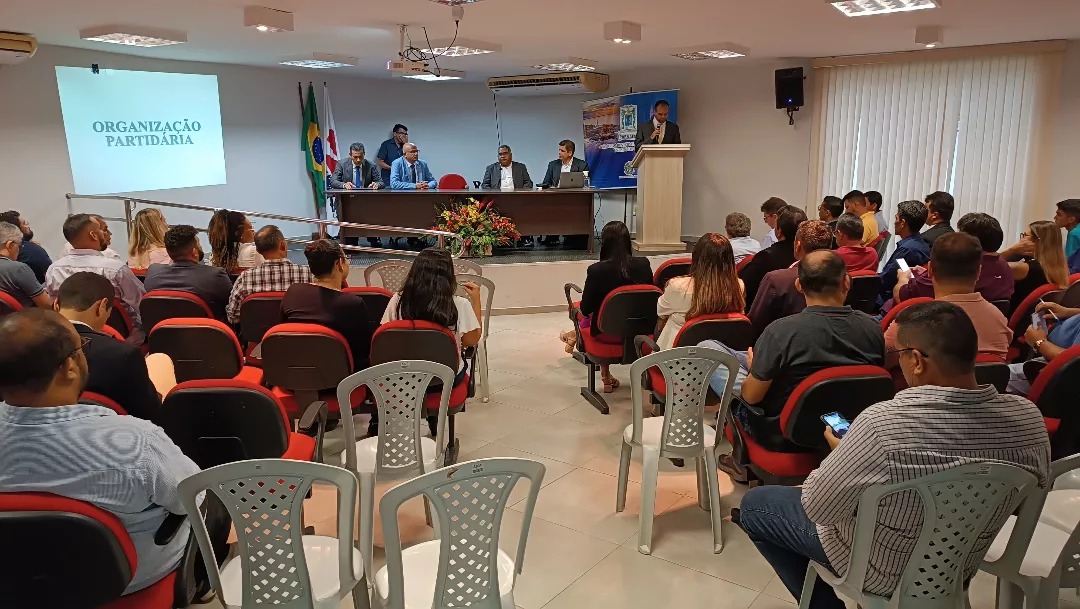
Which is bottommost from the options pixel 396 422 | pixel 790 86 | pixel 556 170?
pixel 396 422

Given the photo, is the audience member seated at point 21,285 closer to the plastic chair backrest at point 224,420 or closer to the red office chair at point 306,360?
the red office chair at point 306,360

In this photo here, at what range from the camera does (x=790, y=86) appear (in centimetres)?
878

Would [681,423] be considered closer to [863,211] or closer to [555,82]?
[863,211]

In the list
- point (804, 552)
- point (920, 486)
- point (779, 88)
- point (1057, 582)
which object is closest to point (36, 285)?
point (804, 552)

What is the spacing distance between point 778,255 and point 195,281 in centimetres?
363

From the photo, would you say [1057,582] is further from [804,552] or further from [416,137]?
[416,137]

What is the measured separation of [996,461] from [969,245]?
4.93ft

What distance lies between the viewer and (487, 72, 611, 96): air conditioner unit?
10320mm

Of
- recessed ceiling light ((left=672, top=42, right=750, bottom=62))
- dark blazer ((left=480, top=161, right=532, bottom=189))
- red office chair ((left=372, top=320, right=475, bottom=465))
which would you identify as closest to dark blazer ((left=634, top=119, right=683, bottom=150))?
recessed ceiling light ((left=672, top=42, right=750, bottom=62))

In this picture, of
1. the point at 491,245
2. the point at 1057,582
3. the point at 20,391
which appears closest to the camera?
the point at 20,391

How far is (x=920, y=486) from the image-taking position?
1.78 meters

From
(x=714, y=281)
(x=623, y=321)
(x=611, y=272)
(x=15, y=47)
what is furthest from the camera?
(x=15, y=47)

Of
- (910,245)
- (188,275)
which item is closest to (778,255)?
(910,245)

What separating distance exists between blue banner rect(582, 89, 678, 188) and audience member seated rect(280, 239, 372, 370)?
23.5 feet
